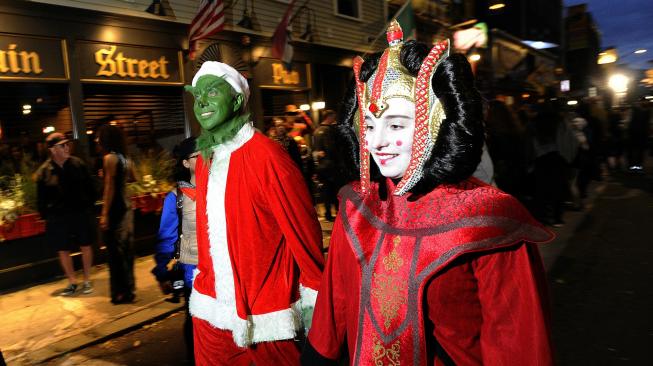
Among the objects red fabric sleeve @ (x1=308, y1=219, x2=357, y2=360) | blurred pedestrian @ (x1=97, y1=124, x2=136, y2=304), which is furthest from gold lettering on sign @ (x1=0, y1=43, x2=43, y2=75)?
red fabric sleeve @ (x1=308, y1=219, x2=357, y2=360)

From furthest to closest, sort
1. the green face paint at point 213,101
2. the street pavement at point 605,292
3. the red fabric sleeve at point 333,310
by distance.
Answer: the street pavement at point 605,292 → the green face paint at point 213,101 → the red fabric sleeve at point 333,310

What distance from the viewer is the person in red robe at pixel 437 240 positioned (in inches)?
52.9

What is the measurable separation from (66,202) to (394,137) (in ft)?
18.4

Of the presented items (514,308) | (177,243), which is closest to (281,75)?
(177,243)

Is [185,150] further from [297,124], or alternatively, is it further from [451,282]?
[297,124]

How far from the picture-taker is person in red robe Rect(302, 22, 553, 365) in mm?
1344

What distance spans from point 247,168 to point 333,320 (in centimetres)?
106

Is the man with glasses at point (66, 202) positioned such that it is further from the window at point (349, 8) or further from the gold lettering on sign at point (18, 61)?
the window at point (349, 8)

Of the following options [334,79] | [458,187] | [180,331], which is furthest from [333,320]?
[334,79]

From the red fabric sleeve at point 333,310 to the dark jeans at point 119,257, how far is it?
4.69 meters

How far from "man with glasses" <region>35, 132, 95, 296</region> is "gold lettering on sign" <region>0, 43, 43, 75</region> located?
2.49m

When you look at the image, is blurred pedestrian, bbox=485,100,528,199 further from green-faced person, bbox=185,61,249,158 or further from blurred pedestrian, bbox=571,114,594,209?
green-faced person, bbox=185,61,249,158

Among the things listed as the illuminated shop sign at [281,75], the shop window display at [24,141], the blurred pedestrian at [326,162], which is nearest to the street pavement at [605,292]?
the blurred pedestrian at [326,162]

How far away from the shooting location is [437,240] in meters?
1.40
